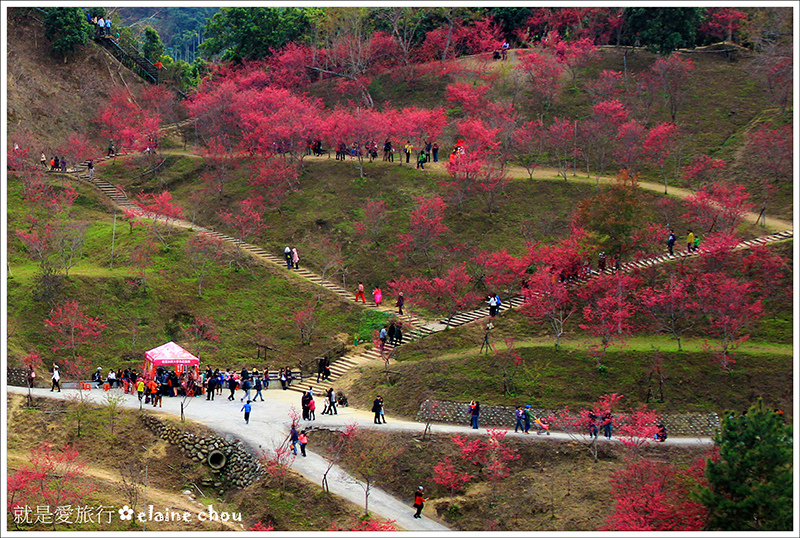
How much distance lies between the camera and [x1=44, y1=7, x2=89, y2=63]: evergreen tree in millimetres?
67812

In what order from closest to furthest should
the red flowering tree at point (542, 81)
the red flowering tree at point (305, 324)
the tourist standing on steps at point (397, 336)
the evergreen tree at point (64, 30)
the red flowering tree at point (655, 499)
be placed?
1. the red flowering tree at point (655, 499)
2. the tourist standing on steps at point (397, 336)
3. the red flowering tree at point (305, 324)
4. the red flowering tree at point (542, 81)
5. the evergreen tree at point (64, 30)

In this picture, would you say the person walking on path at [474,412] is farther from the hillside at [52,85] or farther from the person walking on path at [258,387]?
the hillside at [52,85]

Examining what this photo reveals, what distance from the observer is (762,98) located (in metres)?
61.2

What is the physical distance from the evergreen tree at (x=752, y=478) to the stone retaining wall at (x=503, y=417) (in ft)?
28.2

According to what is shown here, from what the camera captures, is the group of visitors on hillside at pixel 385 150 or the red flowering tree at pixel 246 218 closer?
the red flowering tree at pixel 246 218

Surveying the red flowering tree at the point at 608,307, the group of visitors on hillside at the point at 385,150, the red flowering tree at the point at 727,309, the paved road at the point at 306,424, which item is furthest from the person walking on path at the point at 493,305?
the group of visitors on hillside at the point at 385,150

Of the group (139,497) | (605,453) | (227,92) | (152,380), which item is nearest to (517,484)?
(605,453)

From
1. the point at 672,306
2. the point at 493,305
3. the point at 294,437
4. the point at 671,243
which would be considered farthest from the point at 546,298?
the point at 294,437

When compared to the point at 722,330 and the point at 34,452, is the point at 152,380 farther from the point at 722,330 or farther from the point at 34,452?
the point at 722,330

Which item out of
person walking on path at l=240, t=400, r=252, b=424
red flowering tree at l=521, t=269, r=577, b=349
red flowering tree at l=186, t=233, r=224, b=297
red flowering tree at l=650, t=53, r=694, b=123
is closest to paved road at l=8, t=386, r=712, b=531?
person walking on path at l=240, t=400, r=252, b=424

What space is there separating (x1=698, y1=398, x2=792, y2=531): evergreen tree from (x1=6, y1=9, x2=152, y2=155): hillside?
54002 millimetres

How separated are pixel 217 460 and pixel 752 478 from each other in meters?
21.0

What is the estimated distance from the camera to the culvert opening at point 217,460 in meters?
32.9

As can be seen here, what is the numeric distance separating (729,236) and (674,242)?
6.32 m
